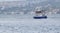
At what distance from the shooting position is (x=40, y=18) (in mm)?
38281

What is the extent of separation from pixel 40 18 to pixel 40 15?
644mm

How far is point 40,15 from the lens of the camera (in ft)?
127
